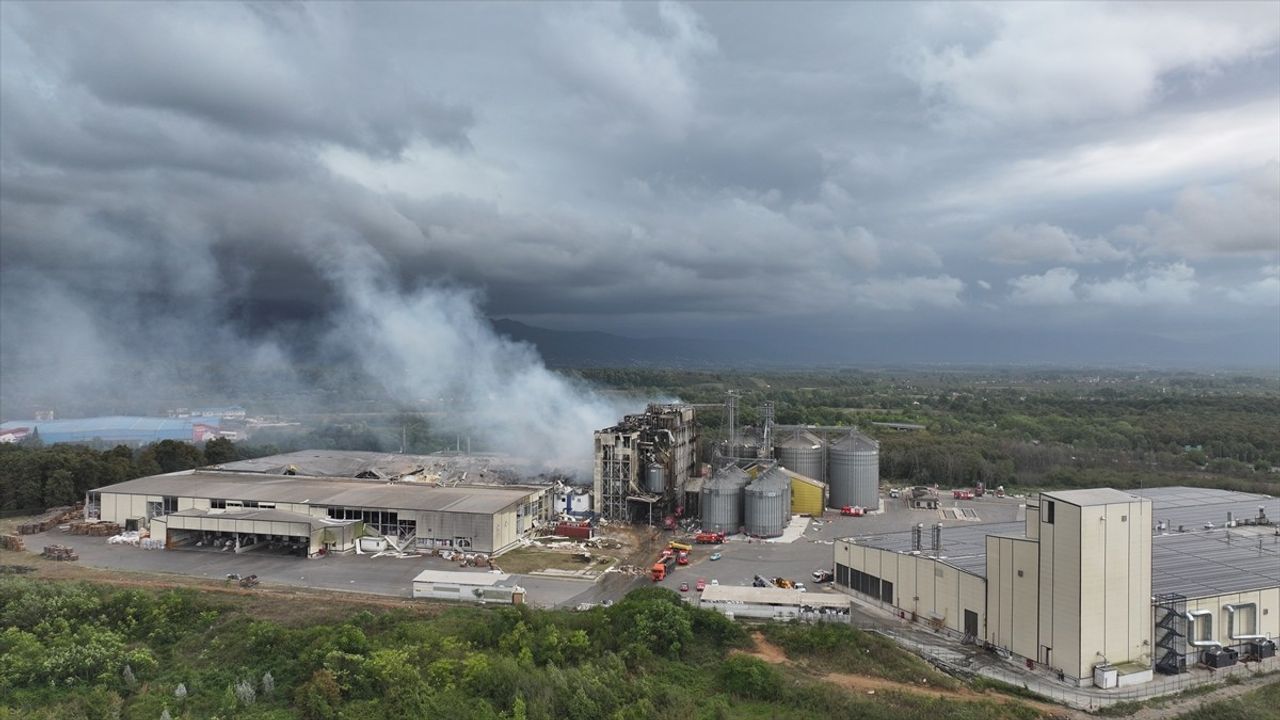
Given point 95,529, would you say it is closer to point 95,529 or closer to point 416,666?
point 95,529

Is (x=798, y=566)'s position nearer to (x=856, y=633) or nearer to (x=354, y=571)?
(x=856, y=633)

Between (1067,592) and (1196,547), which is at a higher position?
(1067,592)

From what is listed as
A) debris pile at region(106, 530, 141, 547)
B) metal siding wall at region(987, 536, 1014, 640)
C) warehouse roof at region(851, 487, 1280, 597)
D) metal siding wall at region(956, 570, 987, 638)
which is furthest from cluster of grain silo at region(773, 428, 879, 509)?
debris pile at region(106, 530, 141, 547)

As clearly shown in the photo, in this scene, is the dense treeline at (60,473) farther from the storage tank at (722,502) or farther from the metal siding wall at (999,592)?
the metal siding wall at (999,592)

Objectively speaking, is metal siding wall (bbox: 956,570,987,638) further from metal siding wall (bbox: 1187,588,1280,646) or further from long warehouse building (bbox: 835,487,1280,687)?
metal siding wall (bbox: 1187,588,1280,646)

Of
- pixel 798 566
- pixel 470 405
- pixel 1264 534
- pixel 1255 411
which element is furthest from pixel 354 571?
pixel 1255 411

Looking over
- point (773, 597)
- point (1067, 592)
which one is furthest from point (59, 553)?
point (1067, 592)
